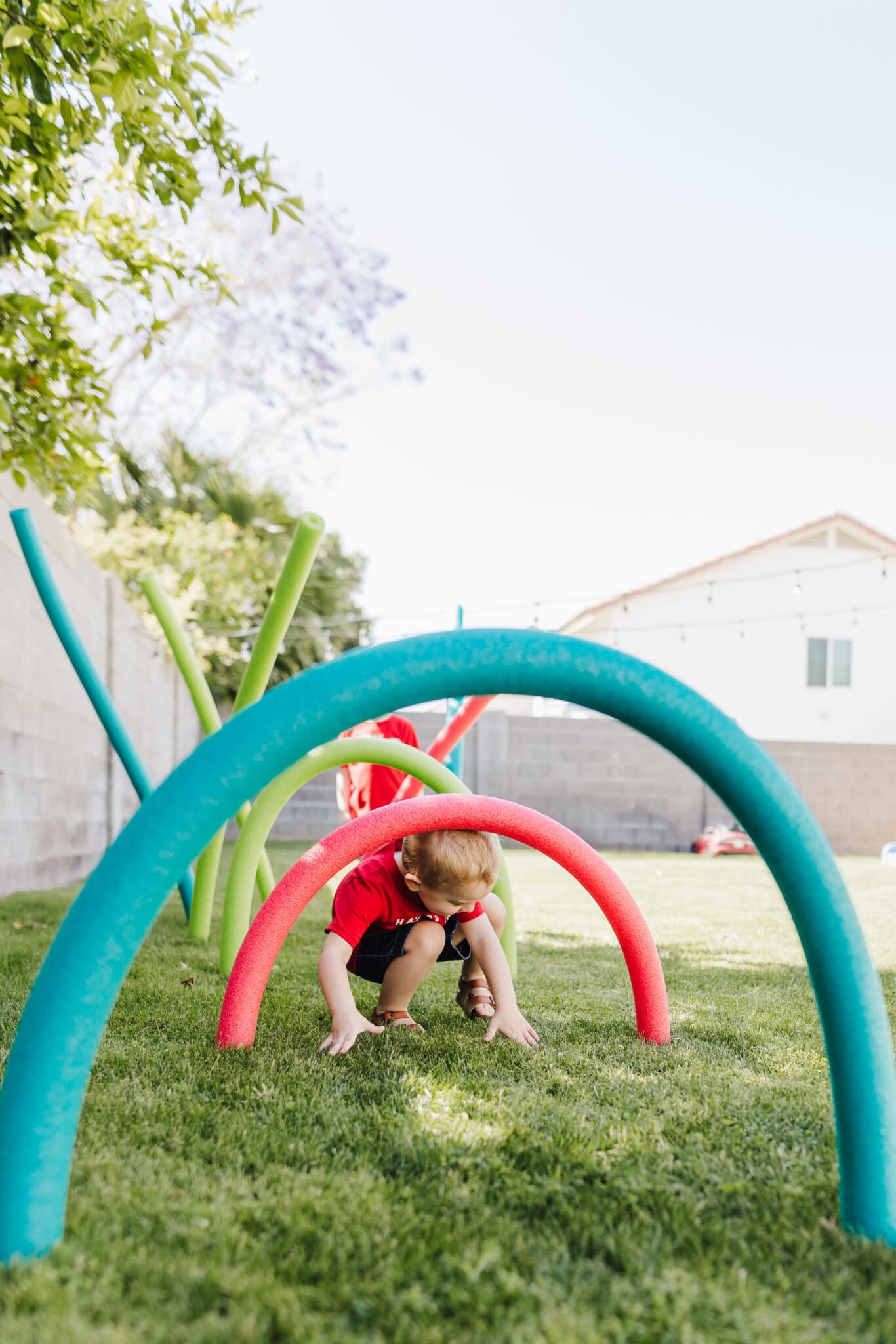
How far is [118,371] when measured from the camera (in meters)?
15.1

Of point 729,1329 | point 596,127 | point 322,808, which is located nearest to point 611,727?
point 322,808

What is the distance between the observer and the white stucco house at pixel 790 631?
2014 cm

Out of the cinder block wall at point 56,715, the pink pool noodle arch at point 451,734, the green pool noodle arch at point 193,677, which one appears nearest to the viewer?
the pink pool noodle arch at point 451,734

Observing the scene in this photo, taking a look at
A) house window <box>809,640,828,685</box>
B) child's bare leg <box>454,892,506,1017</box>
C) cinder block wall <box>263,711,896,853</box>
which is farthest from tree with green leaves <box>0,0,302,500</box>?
house window <box>809,640,828,685</box>

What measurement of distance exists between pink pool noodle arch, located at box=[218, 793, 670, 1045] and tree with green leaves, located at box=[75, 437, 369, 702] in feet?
29.2

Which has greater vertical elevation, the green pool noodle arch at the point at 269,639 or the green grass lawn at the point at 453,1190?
the green pool noodle arch at the point at 269,639

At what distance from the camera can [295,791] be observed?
3484 millimetres

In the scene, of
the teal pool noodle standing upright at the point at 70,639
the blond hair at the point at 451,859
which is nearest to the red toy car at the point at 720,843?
the teal pool noodle standing upright at the point at 70,639

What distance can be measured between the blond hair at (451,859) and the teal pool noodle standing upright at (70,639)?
202 cm

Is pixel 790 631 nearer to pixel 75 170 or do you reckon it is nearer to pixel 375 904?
pixel 75 170

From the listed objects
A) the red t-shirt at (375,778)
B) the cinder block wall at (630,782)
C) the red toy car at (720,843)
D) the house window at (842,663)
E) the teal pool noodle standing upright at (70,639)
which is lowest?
the red toy car at (720,843)

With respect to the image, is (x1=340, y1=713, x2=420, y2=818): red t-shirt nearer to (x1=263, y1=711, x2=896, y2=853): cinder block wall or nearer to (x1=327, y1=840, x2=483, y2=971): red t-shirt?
(x1=327, y1=840, x2=483, y2=971): red t-shirt

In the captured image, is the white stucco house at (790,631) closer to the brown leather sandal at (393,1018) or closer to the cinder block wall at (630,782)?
the cinder block wall at (630,782)

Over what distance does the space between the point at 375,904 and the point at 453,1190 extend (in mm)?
1169
